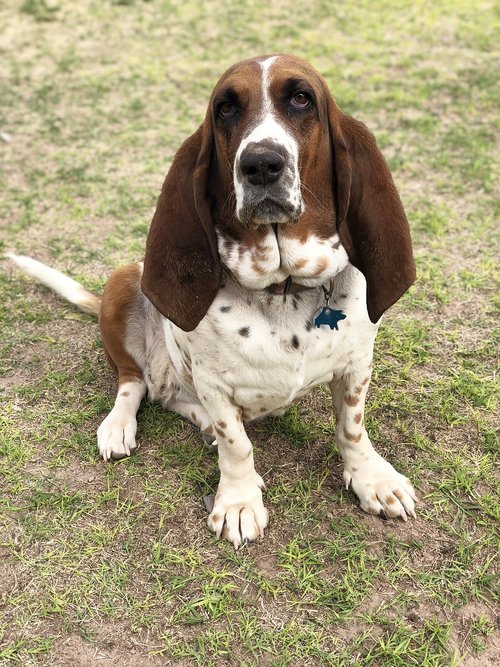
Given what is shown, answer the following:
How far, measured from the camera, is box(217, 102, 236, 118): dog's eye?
2484mm

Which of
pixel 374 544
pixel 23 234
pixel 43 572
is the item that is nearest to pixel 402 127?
pixel 23 234

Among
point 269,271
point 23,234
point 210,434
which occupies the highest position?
point 269,271

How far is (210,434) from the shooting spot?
11.4ft

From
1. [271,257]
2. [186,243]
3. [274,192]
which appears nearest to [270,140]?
[274,192]

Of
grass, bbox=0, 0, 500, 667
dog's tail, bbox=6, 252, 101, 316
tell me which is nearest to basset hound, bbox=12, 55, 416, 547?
grass, bbox=0, 0, 500, 667

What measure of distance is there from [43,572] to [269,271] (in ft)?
5.06

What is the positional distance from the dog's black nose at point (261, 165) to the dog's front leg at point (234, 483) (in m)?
0.93

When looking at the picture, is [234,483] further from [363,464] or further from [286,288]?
[286,288]

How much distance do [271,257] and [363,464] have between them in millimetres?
1109

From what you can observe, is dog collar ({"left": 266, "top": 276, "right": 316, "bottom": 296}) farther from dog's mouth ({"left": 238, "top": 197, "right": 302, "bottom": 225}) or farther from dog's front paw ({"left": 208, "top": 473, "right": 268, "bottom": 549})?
dog's front paw ({"left": 208, "top": 473, "right": 268, "bottom": 549})

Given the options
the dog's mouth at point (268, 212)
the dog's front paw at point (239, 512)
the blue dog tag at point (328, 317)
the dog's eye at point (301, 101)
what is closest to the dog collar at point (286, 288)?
the blue dog tag at point (328, 317)

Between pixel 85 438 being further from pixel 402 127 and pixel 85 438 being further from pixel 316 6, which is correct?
pixel 316 6

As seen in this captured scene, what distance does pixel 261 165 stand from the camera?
7.43ft

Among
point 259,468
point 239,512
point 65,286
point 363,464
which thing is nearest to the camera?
point 239,512
